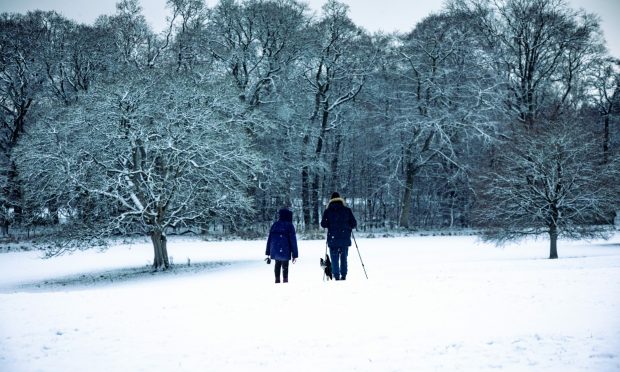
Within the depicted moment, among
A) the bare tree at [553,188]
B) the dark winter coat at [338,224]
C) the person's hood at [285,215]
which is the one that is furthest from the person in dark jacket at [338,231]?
the bare tree at [553,188]

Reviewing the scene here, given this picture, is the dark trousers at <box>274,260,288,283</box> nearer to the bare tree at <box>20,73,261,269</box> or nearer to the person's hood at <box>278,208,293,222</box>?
the person's hood at <box>278,208,293,222</box>

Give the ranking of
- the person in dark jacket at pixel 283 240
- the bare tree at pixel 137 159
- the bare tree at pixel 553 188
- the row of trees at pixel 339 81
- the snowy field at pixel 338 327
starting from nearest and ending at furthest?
the snowy field at pixel 338 327 → the person in dark jacket at pixel 283 240 → the bare tree at pixel 553 188 → the bare tree at pixel 137 159 → the row of trees at pixel 339 81

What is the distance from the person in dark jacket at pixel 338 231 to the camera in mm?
12648

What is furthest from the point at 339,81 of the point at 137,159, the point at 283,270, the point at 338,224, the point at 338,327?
the point at 338,327

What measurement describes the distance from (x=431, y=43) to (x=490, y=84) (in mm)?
4419

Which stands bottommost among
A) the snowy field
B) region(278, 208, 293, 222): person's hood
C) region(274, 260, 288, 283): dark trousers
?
the snowy field

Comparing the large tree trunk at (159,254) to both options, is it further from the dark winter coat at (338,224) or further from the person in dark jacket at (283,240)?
the dark winter coat at (338,224)

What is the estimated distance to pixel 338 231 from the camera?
41.5 ft

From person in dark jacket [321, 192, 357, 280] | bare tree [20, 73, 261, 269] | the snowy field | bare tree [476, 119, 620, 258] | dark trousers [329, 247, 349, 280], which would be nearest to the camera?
the snowy field

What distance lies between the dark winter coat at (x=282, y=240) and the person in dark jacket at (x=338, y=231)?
771 mm

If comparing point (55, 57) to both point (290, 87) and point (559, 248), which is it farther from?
point (559, 248)

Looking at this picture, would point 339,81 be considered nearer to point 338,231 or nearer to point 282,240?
point 338,231

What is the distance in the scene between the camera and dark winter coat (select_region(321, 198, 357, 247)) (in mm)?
12633

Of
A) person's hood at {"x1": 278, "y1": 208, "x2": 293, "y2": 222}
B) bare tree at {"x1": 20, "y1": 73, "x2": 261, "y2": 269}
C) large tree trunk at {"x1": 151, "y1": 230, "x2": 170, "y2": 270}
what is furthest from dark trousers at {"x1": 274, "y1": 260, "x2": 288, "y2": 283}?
large tree trunk at {"x1": 151, "y1": 230, "x2": 170, "y2": 270}
